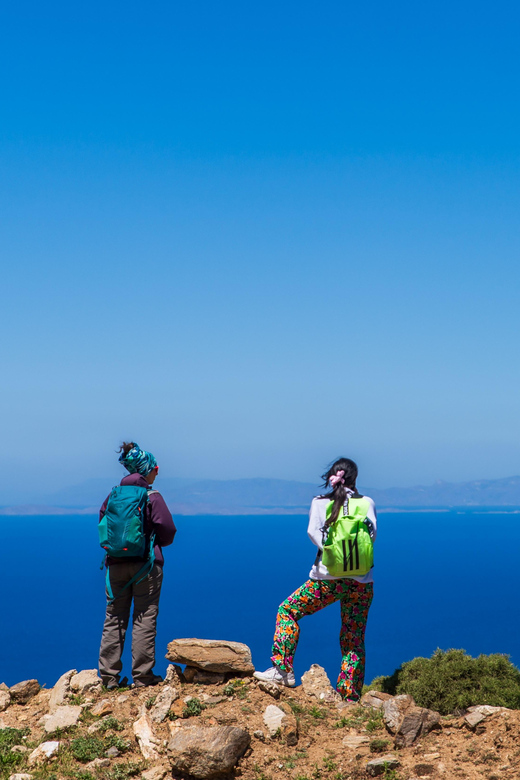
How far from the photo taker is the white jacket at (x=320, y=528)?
7340 millimetres

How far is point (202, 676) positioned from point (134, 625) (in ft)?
3.10

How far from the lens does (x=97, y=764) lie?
618cm

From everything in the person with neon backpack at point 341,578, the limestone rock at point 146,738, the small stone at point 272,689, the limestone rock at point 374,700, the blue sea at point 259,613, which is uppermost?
the person with neon backpack at point 341,578

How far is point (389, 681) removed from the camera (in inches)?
371

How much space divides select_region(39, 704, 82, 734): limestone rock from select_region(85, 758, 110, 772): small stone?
73cm

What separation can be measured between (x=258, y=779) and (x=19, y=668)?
113 metres

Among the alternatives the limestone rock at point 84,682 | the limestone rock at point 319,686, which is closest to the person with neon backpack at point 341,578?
the limestone rock at point 319,686

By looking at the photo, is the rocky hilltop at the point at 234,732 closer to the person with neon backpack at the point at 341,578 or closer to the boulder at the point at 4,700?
the boulder at the point at 4,700

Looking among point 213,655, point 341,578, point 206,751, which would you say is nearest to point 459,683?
point 341,578

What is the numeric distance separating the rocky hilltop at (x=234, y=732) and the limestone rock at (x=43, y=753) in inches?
0.4

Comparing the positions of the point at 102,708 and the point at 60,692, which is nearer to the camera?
the point at 102,708

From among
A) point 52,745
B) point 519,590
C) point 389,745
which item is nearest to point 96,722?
point 52,745

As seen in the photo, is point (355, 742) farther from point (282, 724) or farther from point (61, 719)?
point (61, 719)

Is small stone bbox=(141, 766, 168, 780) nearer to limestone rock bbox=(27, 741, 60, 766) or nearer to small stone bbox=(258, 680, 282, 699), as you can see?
limestone rock bbox=(27, 741, 60, 766)
